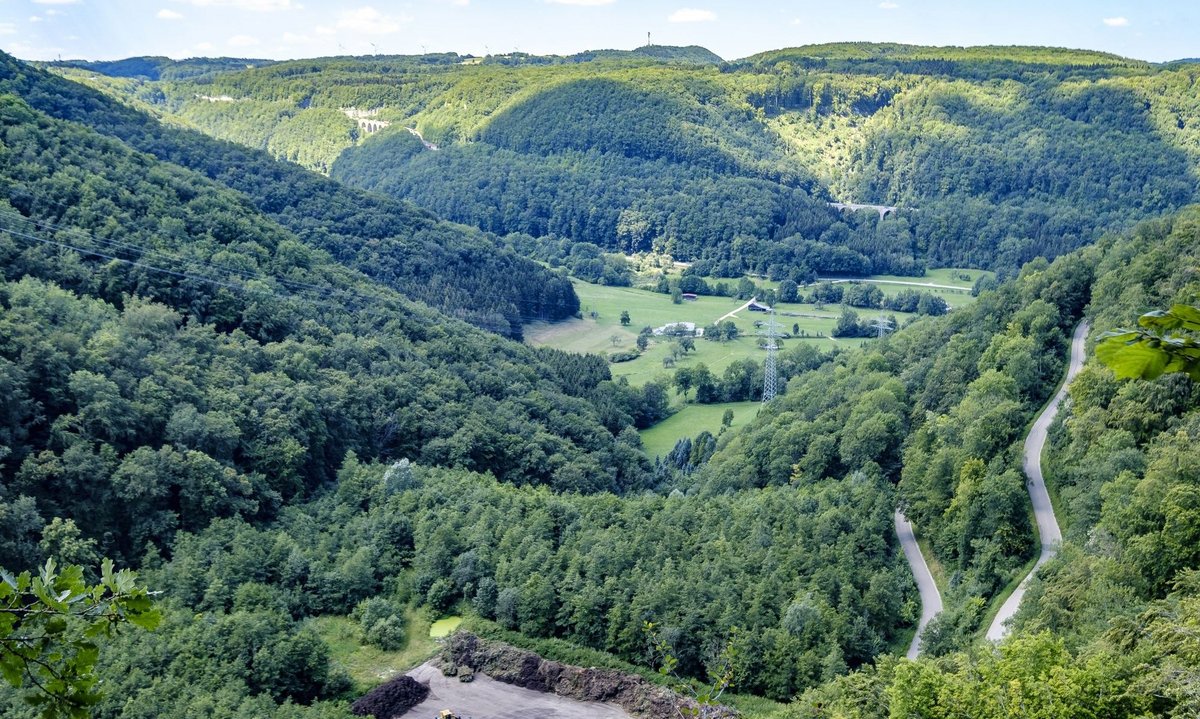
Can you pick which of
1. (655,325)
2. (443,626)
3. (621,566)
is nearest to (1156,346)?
(621,566)

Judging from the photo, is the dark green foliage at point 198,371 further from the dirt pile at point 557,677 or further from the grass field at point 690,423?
the dirt pile at point 557,677

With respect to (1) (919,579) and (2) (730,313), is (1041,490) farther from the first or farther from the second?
(2) (730,313)

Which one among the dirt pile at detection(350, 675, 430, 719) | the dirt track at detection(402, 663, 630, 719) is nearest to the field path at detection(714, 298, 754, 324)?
the dirt track at detection(402, 663, 630, 719)

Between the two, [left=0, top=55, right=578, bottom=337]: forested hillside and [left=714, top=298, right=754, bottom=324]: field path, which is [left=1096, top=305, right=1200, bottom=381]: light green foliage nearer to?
[left=0, top=55, right=578, bottom=337]: forested hillside

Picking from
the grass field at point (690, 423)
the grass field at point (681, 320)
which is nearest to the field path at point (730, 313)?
the grass field at point (681, 320)

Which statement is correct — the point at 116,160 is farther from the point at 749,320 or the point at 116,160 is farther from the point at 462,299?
the point at 749,320

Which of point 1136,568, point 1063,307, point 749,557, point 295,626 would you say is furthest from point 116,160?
point 1136,568
